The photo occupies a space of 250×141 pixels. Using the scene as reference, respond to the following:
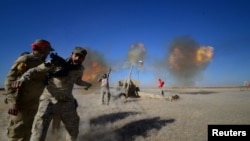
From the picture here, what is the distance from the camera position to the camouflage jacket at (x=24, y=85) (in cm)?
523

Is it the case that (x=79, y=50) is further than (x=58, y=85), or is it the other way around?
(x=79, y=50)

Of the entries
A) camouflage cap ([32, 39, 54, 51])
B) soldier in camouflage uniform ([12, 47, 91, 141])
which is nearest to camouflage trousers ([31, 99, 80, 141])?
soldier in camouflage uniform ([12, 47, 91, 141])

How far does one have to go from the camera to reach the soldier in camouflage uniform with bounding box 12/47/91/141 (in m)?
4.85

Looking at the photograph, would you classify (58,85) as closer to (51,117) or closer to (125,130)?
(51,117)

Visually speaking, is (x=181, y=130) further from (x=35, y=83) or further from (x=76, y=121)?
(x=35, y=83)

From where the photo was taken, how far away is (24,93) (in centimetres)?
544

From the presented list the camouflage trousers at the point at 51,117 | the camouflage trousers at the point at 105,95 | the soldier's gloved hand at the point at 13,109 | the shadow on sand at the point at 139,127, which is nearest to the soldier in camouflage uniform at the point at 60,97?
the camouflage trousers at the point at 51,117

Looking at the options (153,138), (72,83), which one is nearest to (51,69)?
(72,83)

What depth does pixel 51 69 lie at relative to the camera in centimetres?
502

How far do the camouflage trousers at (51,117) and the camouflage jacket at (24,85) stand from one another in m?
0.55

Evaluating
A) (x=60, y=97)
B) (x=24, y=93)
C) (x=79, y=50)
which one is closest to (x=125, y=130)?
(x=60, y=97)

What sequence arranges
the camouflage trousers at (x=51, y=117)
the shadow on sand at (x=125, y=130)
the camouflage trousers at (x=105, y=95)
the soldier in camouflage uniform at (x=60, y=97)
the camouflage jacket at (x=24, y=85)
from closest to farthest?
the camouflage trousers at (x=51, y=117)
the soldier in camouflage uniform at (x=60, y=97)
the camouflage jacket at (x=24, y=85)
the shadow on sand at (x=125, y=130)
the camouflage trousers at (x=105, y=95)

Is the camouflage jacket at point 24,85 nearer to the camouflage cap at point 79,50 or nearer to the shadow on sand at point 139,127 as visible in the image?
the camouflage cap at point 79,50

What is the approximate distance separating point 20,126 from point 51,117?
2.74ft
